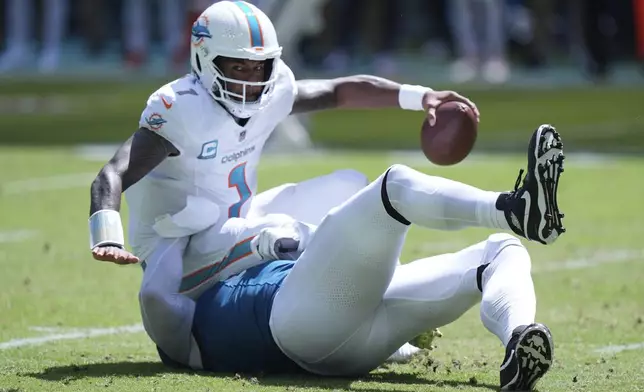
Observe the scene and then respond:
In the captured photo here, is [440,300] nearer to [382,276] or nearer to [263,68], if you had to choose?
[382,276]

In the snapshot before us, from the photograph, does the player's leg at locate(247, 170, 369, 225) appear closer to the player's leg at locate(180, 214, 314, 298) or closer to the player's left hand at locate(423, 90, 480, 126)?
the player's leg at locate(180, 214, 314, 298)

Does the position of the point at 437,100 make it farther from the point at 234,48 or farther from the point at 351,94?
the point at 234,48

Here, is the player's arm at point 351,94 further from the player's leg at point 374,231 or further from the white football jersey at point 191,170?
the player's leg at point 374,231

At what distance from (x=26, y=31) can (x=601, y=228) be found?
1271cm

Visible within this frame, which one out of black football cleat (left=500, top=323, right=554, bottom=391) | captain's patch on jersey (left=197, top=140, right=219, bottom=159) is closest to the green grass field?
black football cleat (left=500, top=323, right=554, bottom=391)

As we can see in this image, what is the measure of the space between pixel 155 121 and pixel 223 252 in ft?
1.68

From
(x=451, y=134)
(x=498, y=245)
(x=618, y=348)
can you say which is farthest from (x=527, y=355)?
(x=618, y=348)

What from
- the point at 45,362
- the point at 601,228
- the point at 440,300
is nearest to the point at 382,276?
the point at 440,300

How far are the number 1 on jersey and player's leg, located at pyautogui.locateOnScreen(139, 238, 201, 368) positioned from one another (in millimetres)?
303

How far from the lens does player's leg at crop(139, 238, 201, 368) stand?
462 centimetres

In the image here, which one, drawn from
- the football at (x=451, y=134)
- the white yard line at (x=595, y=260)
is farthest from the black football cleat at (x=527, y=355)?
the white yard line at (x=595, y=260)

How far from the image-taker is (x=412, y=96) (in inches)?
206

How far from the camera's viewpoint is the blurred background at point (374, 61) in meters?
13.4

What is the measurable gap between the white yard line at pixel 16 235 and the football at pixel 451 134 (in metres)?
3.79
